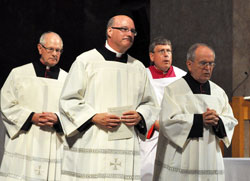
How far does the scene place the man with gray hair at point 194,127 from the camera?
5.59m

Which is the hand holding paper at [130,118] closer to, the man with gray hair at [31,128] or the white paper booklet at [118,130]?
the white paper booklet at [118,130]

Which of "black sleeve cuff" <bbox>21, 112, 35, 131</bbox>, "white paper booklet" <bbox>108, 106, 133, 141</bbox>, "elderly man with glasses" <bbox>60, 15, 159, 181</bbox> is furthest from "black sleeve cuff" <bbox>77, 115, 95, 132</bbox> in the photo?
"black sleeve cuff" <bbox>21, 112, 35, 131</bbox>

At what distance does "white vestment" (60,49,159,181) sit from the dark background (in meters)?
Answer: 5.66

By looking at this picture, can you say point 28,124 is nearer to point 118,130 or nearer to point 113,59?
point 113,59

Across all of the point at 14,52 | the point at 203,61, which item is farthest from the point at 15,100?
the point at 14,52

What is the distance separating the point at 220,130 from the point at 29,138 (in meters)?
2.49

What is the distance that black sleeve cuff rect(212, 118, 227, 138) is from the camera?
18.3 feet

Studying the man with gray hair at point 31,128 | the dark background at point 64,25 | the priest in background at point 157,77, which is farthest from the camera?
the dark background at point 64,25

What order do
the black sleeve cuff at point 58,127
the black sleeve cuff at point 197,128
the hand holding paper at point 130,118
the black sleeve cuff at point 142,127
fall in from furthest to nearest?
the black sleeve cuff at point 58,127
the black sleeve cuff at point 197,128
the black sleeve cuff at point 142,127
the hand holding paper at point 130,118

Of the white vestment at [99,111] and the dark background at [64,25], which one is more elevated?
the dark background at [64,25]

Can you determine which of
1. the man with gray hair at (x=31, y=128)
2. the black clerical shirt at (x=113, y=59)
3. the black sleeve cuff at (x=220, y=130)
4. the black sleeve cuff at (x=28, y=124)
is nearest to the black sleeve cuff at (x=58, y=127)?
the man with gray hair at (x=31, y=128)

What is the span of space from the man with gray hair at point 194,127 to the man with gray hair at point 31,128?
5.17 ft

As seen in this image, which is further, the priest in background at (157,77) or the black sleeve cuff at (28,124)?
the priest in background at (157,77)

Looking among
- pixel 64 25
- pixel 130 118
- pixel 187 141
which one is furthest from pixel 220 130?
pixel 64 25
